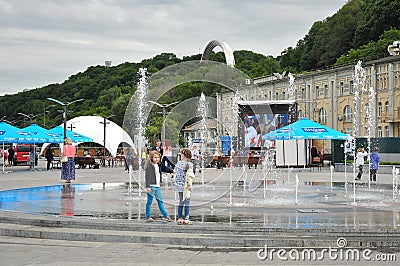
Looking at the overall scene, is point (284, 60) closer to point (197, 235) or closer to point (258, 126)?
point (258, 126)

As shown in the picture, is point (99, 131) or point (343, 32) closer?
point (99, 131)

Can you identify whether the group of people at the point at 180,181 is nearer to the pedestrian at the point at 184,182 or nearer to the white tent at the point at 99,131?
the pedestrian at the point at 184,182

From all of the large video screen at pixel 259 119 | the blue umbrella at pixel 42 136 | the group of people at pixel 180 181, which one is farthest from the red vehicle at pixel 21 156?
the group of people at pixel 180 181

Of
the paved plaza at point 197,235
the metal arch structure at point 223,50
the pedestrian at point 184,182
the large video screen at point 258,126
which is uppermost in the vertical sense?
the metal arch structure at point 223,50

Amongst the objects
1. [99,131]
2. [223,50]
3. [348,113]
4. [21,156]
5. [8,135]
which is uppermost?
[223,50]

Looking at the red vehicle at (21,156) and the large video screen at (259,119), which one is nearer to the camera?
the large video screen at (259,119)

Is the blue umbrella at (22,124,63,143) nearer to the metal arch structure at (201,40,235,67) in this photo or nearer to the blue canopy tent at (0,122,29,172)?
the blue canopy tent at (0,122,29,172)

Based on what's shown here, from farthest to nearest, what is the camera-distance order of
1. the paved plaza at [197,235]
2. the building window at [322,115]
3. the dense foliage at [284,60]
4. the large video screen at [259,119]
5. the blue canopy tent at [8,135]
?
the dense foliage at [284,60] < the building window at [322,115] < the large video screen at [259,119] < the blue canopy tent at [8,135] < the paved plaza at [197,235]

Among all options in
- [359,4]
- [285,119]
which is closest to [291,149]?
[285,119]

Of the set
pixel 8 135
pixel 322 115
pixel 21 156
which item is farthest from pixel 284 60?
pixel 8 135

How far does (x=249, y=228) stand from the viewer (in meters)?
12.8

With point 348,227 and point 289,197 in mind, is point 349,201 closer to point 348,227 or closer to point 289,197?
point 289,197

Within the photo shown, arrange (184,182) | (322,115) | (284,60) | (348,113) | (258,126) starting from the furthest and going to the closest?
(284,60)
(322,115)
(348,113)
(258,126)
(184,182)

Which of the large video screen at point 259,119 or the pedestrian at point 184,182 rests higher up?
the large video screen at point 259,119
